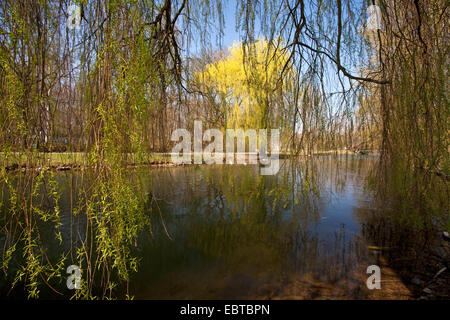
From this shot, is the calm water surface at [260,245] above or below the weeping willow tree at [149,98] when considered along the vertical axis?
below

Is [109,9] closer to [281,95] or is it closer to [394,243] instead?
[281,95]

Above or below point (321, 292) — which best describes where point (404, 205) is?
above

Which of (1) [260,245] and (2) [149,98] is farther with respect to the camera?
(1) [260,245]

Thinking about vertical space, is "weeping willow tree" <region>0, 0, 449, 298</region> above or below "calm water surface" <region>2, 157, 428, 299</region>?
above

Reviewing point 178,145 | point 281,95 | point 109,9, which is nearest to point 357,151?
point 281,95

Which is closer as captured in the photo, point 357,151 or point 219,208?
point 357,151

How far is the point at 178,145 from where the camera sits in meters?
2.62

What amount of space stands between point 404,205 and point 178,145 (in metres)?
2.24

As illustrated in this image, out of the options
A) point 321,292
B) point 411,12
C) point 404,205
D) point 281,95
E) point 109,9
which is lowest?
point 321,292

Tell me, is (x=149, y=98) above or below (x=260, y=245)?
above

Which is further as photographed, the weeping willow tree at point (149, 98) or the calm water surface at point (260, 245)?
the calm water surface at point (260, 245)

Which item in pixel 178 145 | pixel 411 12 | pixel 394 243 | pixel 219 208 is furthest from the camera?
pixel 219 208

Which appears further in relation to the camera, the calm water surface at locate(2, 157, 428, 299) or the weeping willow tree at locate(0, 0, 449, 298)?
the calm water surface at locate(2, 157, 428, 299)
